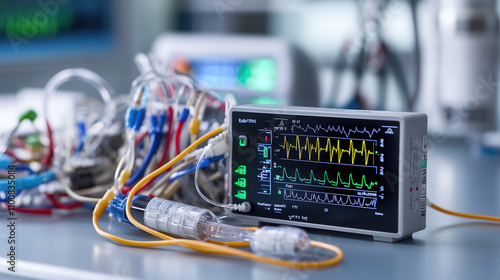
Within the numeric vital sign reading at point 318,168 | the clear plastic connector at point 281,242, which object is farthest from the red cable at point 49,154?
the clear plastic connector at point 281,242

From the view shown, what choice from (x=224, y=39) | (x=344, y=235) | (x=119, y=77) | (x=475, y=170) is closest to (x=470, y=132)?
(x=475, y=170)

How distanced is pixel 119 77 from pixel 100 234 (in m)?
1.88

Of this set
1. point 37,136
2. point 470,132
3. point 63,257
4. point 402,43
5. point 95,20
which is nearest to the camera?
point 63,257

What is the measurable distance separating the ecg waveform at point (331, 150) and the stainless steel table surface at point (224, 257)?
0.32ft

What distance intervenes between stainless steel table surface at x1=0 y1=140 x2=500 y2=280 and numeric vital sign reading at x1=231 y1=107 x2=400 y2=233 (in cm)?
4

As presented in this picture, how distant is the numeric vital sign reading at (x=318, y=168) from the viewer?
2.44 ft

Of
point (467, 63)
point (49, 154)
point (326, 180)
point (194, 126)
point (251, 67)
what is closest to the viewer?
point (326, 180)

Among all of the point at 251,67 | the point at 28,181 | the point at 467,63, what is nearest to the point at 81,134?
the point at 28,181

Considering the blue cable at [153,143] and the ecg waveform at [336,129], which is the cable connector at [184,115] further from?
the ecg waveform at [336,129]

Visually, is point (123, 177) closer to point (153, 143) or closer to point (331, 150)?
point (153, 143)

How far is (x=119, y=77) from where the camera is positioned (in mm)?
2611

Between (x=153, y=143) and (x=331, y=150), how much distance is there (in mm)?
269

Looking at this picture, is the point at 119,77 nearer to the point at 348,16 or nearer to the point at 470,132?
the point at 348,16

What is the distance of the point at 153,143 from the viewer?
0.90 m
